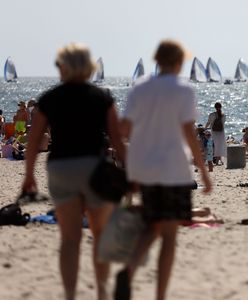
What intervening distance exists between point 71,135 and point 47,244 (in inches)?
97.7

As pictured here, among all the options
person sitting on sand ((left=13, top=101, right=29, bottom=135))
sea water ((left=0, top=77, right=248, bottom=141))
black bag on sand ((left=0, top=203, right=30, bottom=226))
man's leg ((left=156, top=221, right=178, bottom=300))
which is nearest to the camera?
man's leg ((left=156, top=221, right=178, bottom=300))

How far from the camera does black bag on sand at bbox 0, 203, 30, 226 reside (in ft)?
24.0

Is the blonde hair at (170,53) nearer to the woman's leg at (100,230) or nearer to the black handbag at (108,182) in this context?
the black handbag at (108,182)

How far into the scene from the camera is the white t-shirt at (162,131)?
4062 mm

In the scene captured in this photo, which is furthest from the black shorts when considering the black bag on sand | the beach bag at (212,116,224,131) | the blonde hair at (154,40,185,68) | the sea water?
the beach bag at (212,116,224,131)

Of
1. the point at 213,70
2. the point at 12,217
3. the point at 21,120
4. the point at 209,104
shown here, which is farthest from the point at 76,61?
the point at 209,104

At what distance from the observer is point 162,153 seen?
4.07m

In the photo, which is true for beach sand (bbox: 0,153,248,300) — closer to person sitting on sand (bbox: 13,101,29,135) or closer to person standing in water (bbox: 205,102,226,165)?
person standing in water (bbox: 205,102,226,165)

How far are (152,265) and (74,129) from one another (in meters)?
1.89

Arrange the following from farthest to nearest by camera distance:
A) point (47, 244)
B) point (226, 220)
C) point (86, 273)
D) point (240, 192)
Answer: point (240, 192) < point (226, 220) < point (47, 244) < point (86, 273)

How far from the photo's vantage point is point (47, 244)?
6.39m

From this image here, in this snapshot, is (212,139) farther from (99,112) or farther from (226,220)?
(99,112)

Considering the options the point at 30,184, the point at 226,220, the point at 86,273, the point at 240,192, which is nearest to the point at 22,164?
the point at 240,192

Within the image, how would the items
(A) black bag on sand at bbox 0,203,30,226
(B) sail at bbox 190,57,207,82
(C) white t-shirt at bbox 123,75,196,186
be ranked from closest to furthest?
(C) white t-shirt at bbox 123,75,196,186, (A) black bag on sand at bbox 0,203,30,226, (B) sail at bbox 190,57,207,82
